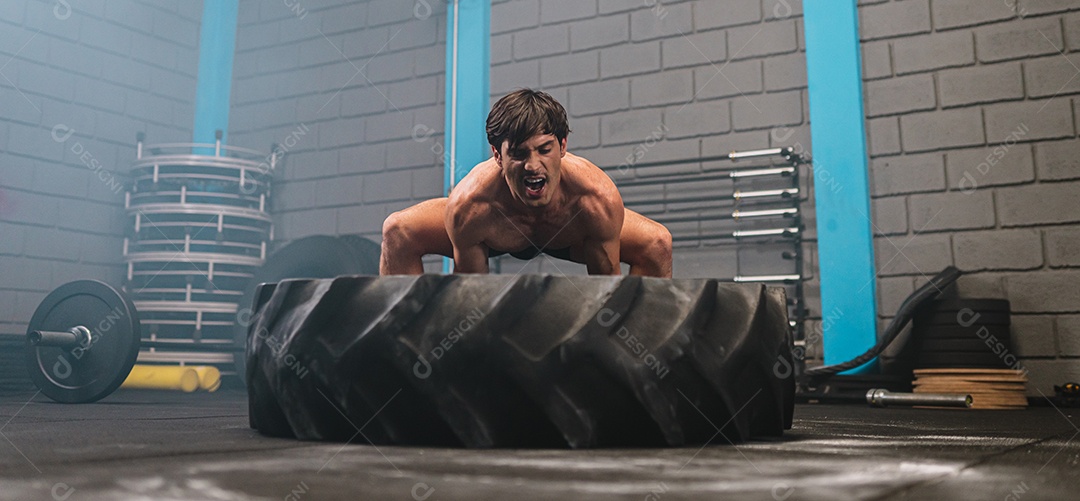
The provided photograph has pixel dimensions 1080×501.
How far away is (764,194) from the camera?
3770mm

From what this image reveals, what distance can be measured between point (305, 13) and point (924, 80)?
3.60m

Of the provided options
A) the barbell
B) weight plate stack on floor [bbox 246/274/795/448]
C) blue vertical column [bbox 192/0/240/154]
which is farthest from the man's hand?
blue vertical column [bbox 192/0/240/154]

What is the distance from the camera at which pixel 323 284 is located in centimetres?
127

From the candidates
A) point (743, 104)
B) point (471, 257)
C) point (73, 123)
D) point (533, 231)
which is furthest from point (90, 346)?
point (743, 104)

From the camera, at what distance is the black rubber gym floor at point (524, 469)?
0.73m

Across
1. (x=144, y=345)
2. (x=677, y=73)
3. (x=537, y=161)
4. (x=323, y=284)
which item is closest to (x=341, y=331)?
(x=323, y=284)

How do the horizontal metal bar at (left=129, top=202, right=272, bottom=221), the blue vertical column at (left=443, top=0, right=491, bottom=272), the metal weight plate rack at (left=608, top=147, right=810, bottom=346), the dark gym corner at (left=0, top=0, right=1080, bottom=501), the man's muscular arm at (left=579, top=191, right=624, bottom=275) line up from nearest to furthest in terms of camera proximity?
the man's muscular arm at (left=579, top=191, right=624, bottom=275), the dark gym corner at (left=0, top=0, right=1080, bottom=501), the metal weight plate rack at (left=608, top=147, right=810, bottom=346), the horizontal metal bar at (left=129, top=202, right=272, bottom=221), the blue vertical column at (left=443, top=0, right=491, bottom=272)

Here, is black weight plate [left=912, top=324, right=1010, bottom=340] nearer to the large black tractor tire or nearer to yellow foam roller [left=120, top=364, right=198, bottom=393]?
the large black tractor tire

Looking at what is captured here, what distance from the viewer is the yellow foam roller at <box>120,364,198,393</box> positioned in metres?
3.89

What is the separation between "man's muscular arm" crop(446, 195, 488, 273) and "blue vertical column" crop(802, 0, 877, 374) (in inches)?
89.4

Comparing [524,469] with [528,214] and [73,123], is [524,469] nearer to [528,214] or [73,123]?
[528,214]

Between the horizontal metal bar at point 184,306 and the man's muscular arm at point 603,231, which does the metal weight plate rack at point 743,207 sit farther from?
the horizontal metal bar at point 184,306

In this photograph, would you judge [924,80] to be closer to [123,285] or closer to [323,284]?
[323,284]

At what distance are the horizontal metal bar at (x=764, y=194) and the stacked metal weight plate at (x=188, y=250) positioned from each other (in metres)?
2.57
